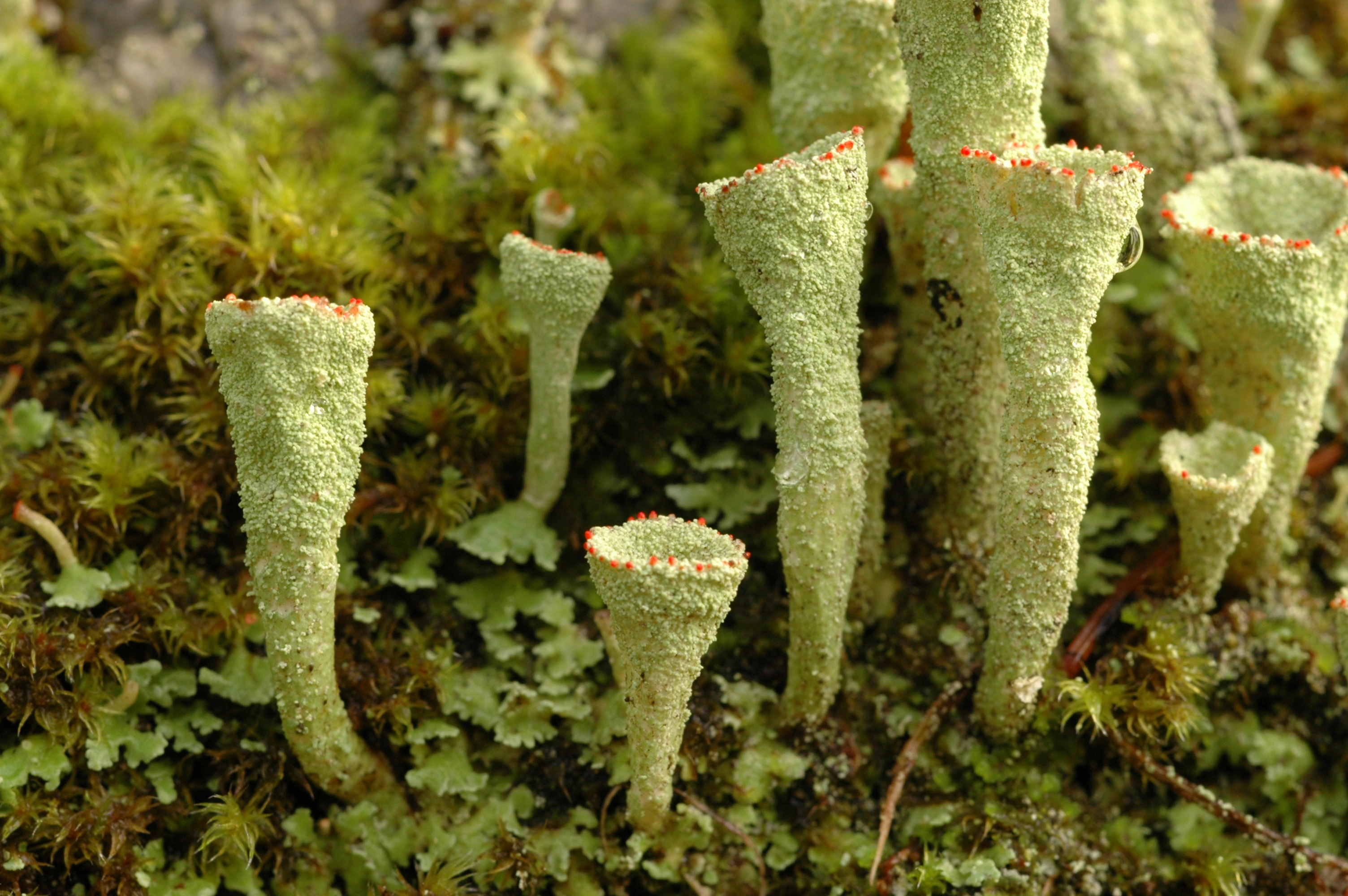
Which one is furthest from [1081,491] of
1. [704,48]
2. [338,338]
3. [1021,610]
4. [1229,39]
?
[1229,39]

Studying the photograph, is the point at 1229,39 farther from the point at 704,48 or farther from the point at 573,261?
the point at 573,261

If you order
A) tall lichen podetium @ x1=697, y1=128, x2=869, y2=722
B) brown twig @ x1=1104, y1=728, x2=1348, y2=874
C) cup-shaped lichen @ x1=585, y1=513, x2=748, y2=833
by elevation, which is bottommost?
brown twig @ x1=1104, y1=728, x2=1348, y2=874

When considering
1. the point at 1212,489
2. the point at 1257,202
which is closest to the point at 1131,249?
the point at 1212,489

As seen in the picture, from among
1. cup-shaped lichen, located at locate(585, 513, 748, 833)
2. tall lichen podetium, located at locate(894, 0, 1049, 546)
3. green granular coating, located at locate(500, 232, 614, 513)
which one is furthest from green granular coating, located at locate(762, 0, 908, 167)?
cup-shaped lichen, located at locate(585, 513, 748, 833)

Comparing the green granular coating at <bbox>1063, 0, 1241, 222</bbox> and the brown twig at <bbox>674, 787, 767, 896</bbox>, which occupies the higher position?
the green granular coating at <bbox>1063, 0, 1241, 222</bbox>

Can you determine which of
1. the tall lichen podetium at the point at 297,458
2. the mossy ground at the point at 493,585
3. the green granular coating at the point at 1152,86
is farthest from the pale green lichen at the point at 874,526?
the green granular coating at the point at 1152,86

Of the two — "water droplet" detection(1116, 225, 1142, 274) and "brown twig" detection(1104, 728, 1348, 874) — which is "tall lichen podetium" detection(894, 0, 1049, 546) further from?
"brown twig" detection(1104, 728, 1348, 874)

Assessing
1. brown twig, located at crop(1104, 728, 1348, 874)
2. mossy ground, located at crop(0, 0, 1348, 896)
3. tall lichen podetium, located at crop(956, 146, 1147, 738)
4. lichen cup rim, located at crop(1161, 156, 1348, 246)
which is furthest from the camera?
lichen cup rim, located at crop(1161, 156, 1348, 246)
